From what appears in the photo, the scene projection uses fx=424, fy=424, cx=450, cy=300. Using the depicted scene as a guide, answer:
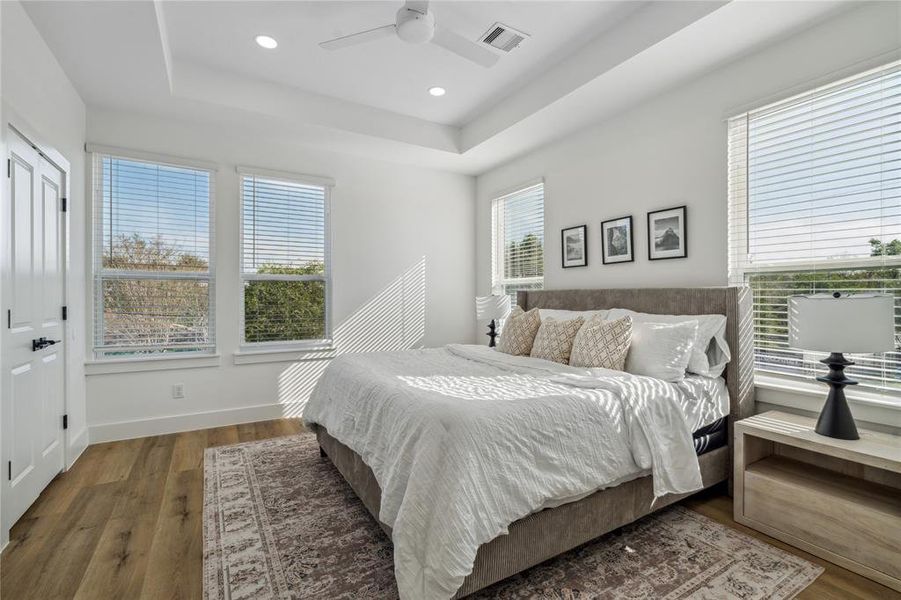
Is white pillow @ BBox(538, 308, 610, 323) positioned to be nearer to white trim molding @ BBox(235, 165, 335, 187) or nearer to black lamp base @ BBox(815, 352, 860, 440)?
black lamp base @ BBox(815, 352, 860, 440)

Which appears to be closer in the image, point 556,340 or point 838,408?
point 838,408

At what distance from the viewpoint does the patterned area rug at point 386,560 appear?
5.63 feet

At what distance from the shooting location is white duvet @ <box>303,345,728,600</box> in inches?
58.0

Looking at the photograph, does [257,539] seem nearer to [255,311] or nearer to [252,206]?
[255,311]

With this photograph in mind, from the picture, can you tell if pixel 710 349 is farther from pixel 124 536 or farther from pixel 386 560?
pixel 124 536

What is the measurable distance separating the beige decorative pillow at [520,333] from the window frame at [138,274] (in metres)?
2.64

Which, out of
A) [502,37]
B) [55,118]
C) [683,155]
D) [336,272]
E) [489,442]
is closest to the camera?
[489,442]

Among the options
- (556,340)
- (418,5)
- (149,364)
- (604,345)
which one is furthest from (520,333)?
(149,364)

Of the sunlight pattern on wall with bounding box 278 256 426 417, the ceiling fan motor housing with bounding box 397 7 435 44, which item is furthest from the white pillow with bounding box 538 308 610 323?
the ceiling fan motor housing with bounding box 397 7 435 44

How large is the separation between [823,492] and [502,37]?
285 centimetres

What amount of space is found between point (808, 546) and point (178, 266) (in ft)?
15.3

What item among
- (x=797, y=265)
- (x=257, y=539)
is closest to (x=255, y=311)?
(x=257, y=539)

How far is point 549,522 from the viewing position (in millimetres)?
1737

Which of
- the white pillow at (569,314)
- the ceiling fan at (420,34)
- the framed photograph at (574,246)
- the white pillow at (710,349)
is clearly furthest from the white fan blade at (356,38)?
the white pillow at (710,349)
